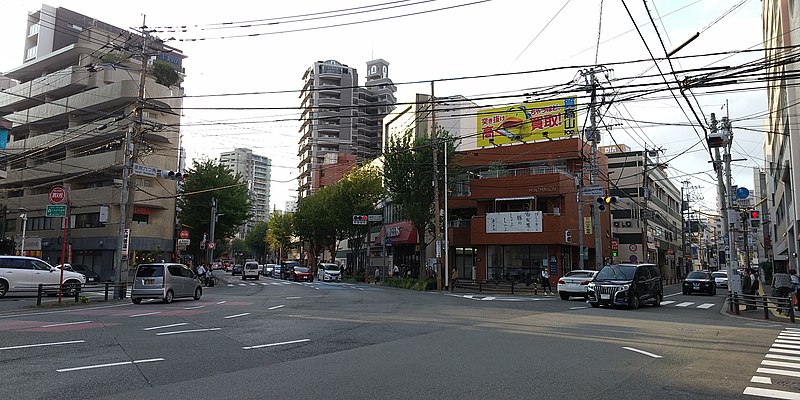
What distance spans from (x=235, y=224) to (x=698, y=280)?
37.1m

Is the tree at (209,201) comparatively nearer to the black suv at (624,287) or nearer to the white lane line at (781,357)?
Result: the black suv at (624,287)

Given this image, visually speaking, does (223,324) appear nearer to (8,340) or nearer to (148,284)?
(8,340)

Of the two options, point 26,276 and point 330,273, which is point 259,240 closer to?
point 330,273

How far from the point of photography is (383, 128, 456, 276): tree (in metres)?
36.6

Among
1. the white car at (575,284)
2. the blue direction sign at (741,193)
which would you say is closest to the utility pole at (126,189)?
the white car at (575,284)

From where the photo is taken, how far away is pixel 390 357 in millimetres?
9156

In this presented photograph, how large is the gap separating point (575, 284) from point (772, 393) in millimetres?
18886

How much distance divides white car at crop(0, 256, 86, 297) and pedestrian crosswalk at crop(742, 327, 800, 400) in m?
23.4

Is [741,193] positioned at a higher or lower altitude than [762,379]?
higher

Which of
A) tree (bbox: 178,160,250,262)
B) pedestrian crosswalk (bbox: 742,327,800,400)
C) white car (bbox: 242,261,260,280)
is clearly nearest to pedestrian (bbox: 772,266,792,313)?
pedestrian crosswalk (bbox: 742,327,800,400)

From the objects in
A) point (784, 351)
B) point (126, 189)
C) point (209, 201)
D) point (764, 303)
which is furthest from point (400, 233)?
point (784, 351)

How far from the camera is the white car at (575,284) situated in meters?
25.1

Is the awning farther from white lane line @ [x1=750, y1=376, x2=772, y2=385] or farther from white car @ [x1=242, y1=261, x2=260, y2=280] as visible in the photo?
white lane line @ [x1=750, y1=376, x2=772, y2=385]

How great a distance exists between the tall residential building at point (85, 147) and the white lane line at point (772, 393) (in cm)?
4097
